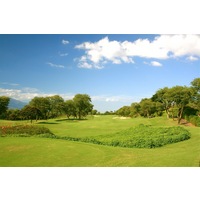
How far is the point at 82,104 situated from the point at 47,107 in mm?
2338

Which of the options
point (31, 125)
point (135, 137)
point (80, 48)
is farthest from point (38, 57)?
point (135, 137)

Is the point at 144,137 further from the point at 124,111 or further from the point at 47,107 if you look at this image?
the point at 47,107

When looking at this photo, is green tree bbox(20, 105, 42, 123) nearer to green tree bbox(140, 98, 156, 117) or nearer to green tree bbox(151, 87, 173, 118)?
green tree bbox(140, 98, 156, 117)

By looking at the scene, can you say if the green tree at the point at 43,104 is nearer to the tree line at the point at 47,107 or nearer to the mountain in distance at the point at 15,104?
the tree line at the point at 47,107

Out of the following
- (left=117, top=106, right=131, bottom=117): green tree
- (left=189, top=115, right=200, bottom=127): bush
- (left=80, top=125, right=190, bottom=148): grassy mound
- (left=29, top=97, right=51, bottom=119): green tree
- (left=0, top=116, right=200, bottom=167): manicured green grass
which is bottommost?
(left=0, top=116, right=200, bottom=167): manicured green grass

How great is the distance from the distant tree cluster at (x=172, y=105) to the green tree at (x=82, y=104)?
216cm

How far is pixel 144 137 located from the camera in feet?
47.7

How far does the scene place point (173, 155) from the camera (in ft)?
36.6

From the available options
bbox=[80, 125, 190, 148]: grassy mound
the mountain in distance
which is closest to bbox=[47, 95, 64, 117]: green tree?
the mountain in distance

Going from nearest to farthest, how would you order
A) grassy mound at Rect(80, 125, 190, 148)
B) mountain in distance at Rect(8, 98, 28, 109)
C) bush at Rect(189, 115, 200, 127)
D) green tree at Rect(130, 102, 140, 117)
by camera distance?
grassy mound at Rect(80, 125, 190, 148), mountain in distance at Rect(8, 98, 28, 109), green tree at Rect(130, 102, 140, 117), bush at Rect(189, 115, 200, 127)

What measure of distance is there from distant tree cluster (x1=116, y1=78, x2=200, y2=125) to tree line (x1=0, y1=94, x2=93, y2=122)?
2.88 metres

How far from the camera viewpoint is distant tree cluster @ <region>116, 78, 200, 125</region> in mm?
16219

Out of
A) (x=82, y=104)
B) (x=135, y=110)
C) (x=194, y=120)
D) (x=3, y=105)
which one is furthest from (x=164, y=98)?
(x=3, y=105)
